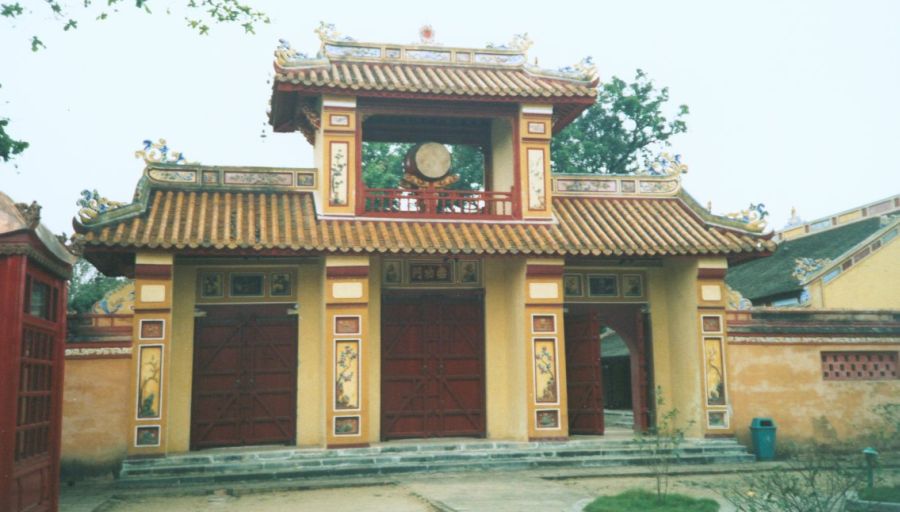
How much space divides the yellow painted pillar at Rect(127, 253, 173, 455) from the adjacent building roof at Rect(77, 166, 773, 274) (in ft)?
1.48

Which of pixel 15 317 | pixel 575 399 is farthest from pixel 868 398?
pixel 15 317

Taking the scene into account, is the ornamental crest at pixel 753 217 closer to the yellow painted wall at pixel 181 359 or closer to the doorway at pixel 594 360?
the doorway at pixel 594 360

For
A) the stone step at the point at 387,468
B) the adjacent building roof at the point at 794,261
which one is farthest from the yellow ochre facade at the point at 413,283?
the adjacent building roof at the point at 794,261

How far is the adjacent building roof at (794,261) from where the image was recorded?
808 inches

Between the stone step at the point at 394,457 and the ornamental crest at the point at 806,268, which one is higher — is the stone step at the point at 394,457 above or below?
below

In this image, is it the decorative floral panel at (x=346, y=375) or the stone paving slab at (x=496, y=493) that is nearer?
the stone paving slab at (x=496, y=493)

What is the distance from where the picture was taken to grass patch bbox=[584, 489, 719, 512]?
8344 millimetres

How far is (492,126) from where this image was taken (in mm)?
16078

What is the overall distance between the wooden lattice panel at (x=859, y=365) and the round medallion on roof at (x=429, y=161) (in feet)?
24.3

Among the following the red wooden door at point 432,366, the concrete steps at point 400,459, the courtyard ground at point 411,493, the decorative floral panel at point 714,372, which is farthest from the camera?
the red wooden door at point 432,366

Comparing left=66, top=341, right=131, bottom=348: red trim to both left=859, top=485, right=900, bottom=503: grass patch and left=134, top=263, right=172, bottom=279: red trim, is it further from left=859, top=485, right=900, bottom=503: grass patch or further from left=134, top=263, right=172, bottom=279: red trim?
left=859, top=485, right=900, bottom=503: grass patch

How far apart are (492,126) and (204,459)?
8061 mm

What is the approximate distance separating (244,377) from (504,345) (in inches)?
173

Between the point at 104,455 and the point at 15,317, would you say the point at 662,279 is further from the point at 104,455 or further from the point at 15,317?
the point at 15,317
